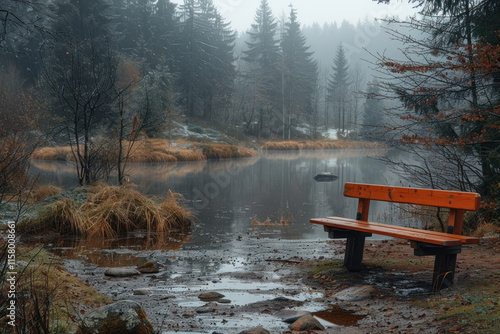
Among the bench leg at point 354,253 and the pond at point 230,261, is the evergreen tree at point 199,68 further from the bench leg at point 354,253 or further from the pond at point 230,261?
the bench leg at point 354,253

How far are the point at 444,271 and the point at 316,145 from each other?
49467mm

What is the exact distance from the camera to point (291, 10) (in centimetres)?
6712


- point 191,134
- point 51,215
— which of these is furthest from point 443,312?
point 191,134

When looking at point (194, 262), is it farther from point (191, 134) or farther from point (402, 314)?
point (191, 134)

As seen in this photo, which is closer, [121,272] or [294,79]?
[121,272]

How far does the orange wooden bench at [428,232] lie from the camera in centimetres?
478

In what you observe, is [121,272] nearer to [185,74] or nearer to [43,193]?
[43,193]

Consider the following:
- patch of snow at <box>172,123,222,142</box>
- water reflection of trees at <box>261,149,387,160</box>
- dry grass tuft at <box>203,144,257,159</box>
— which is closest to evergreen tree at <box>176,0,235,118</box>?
patch of snow at <box>172,123,222,142</box>

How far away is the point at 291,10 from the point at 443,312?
221ft

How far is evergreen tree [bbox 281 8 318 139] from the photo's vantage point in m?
59.4

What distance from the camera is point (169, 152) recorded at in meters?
32.2

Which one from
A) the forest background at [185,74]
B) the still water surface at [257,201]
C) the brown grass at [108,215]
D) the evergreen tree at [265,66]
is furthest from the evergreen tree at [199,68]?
the brown grass at [108,215]

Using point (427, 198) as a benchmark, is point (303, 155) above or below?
above

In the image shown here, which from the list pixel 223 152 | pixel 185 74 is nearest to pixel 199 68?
pixel 185 74
